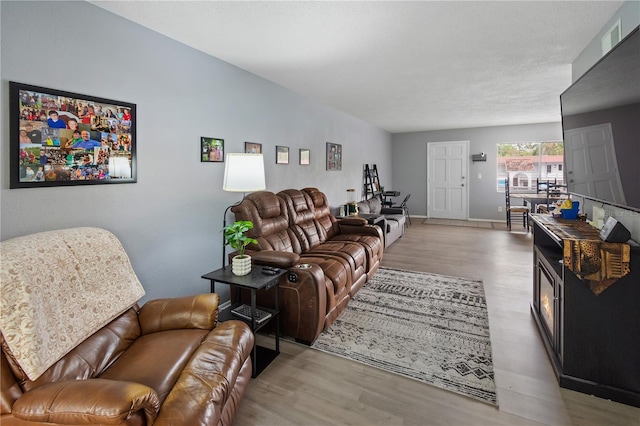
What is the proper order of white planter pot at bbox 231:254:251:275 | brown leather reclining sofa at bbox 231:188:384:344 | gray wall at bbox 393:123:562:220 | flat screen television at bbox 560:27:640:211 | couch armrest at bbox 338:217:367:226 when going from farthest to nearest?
gray wall at bbox 393:123:562:220 < couch armrest at bbox 338:217:367:226 < brown leather reclining sofa at bbox 231:188:384:344 < white planter pot at bbox 231:254:251:275 < flat screen television at bbox 560:27:640:211

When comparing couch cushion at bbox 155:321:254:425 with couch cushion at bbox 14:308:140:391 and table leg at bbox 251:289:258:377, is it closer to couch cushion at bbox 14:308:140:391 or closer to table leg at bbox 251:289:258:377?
table leg at bbox 251:289:258:377

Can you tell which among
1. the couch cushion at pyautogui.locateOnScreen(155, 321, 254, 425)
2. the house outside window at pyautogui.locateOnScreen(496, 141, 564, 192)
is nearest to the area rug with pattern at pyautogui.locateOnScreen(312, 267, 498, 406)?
the couch cushion at pyautogui.locateOnScreen(155, 321, 254, 425)

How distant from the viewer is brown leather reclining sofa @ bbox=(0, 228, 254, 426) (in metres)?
1.17

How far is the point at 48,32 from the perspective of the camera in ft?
6.21

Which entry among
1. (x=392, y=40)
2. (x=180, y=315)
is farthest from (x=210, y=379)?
(x=392, y=40)

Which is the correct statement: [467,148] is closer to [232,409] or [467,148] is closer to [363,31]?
[363,31]

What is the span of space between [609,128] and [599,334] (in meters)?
1.22

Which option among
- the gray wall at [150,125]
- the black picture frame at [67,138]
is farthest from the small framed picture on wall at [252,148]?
the black picture frame at [67,138]

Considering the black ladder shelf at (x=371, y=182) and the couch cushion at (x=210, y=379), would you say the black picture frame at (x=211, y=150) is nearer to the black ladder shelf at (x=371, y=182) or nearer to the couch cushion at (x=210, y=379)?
the couch cushion at (x=210, y=379)

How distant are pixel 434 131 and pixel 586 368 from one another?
7.70 metres

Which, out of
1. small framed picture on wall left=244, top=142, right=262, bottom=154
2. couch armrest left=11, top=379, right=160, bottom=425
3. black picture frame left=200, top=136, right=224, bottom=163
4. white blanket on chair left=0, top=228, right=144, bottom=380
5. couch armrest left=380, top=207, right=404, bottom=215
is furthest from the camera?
couch armrest left=380, top=207, right=404, bottom=215

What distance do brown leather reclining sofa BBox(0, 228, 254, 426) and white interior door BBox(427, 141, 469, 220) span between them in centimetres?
806

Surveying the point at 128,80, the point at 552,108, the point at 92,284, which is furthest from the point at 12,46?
the point at 552,108

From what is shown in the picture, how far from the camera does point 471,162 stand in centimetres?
842
